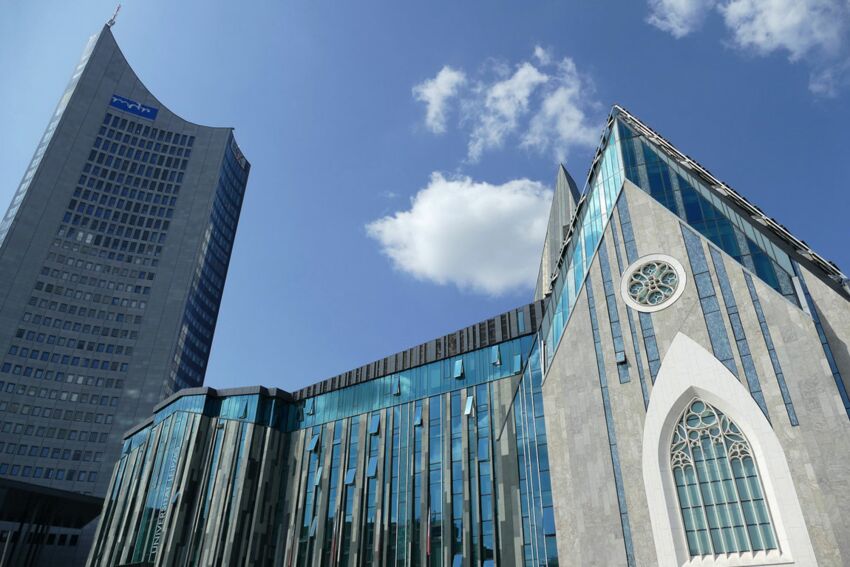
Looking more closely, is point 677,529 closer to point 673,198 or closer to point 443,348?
point 673,198

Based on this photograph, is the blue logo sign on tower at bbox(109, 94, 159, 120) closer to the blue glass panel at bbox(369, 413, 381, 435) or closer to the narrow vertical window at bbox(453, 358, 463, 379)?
the blue glass panel at bbox(369, 413, 381, 435)

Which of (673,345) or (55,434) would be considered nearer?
(673,345)

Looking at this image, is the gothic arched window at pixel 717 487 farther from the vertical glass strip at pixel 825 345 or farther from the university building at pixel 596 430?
the vertical glass strip at pixel 825 345

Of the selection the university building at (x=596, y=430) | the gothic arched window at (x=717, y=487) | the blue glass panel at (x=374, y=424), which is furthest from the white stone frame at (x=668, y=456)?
the blue glass panel at (x=374, y=424)

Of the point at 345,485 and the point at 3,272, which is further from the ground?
the point at 3,272

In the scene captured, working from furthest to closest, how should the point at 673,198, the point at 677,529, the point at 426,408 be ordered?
the point at 426,408 < the point at 673,198 < the point at 677,529

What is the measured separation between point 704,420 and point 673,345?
4.76 m

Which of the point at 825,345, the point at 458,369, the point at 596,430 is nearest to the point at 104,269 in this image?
the point at 458,369

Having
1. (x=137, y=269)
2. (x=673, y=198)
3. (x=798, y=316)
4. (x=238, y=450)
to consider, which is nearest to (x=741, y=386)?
(x=798, y=316)

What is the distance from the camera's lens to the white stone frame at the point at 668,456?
94.3 ft

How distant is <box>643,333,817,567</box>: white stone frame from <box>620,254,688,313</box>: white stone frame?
2.49 meters

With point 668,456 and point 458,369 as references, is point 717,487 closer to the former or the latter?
point 668,456

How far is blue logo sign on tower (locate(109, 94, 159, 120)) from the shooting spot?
141 m

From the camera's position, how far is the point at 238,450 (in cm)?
5878
